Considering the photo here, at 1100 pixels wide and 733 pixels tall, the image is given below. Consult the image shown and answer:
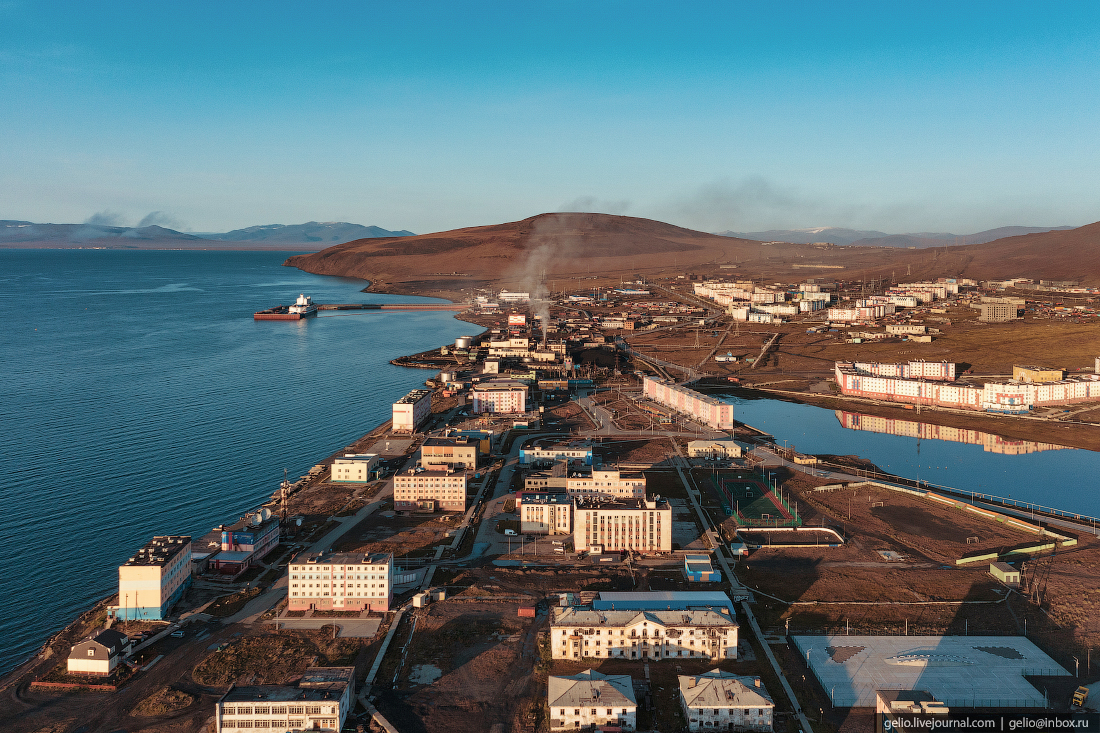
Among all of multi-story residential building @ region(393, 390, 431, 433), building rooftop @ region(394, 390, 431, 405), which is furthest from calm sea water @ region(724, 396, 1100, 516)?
multi-story residential building @ region(393, 390, 431, 433)

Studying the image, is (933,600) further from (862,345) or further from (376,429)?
(862,345)

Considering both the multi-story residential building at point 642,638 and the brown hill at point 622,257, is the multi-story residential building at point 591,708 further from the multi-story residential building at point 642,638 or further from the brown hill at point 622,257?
the brown hill at point 622,257

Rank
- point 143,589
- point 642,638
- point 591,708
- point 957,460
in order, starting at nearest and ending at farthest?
point 591,708
point 642,638
point 143,589
point 957,460

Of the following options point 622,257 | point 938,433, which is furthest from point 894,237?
point 938,433

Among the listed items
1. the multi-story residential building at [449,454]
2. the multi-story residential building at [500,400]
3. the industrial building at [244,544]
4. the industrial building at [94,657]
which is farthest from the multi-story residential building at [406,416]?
the industrial building at [94,657]

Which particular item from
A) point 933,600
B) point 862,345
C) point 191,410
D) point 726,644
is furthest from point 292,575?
point 862,345

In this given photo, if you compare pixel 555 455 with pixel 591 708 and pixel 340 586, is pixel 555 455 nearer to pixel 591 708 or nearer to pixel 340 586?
pixel 340 586
